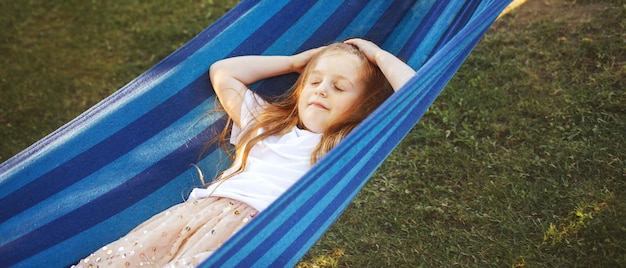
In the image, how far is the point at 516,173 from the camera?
2.75 metres

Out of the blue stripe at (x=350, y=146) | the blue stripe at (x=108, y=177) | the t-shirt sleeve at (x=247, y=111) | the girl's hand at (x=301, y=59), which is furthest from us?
the girl's hand at (x=301, y=59)

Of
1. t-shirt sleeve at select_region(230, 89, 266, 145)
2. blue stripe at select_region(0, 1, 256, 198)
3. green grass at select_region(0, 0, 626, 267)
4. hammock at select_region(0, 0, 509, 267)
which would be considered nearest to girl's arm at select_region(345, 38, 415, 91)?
Answer: hammock at select_region(0, 0, 509, 267)

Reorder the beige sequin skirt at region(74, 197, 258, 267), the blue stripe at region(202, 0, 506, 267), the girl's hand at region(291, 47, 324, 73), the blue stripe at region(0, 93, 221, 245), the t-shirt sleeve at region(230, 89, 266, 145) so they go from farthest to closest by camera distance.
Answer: the girl's hand at region(291, 47, 324, 73)
the t-shirt sleeve at region(230, 89, 266, 145)
the blue stripe at region(0, 93, 221, 245)
the beige sequin skirt at region(74, 197, 258, 267)
the blue stripe at region(202, 0, 506, 267)

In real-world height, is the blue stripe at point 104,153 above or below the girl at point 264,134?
above

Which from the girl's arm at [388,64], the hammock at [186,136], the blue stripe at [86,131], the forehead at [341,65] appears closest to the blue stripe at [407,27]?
the hammock at [186,136]

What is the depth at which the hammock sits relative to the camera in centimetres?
192

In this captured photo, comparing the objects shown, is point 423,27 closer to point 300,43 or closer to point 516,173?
point 300,43

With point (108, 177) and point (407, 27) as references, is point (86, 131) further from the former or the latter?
point (407, 27)

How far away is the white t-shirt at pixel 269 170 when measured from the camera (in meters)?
2.13

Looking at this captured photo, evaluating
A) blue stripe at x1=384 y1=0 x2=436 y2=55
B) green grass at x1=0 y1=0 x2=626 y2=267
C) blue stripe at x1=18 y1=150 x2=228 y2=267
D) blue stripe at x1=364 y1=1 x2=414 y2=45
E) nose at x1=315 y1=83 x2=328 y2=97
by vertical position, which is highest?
blue stripe at x1=364 y1=1 x2=414 y2=45

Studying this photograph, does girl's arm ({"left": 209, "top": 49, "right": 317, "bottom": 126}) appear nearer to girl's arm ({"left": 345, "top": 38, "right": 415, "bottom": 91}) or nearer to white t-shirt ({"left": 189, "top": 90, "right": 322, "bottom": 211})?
white t-shirt ({"left": 189, "top": 90, "right": 322, "bottom": 211})

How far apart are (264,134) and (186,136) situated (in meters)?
0.29

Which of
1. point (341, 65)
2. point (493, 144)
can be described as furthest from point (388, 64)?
point (493, 144)

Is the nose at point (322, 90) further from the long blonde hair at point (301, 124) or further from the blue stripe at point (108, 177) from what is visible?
the blue stripe at point (108, 177)
